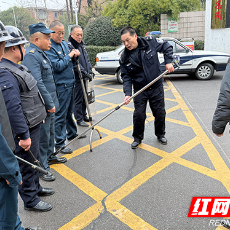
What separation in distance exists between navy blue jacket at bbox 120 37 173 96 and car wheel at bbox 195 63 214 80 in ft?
19.1

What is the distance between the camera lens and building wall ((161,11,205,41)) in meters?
17.2

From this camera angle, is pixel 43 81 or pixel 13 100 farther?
pixel 43 81

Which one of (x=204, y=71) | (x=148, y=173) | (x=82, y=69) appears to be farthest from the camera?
(x=204, y=71)

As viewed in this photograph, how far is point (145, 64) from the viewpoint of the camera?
12.2 ft

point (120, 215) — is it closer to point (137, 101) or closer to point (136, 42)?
point (137, 101)

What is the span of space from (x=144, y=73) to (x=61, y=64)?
1332 mm

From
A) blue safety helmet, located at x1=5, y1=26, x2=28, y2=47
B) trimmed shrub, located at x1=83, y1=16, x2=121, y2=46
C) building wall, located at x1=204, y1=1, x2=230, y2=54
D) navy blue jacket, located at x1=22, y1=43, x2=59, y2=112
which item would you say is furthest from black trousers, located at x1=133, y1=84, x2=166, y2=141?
trimmed shrub, located at x1=83, y1=16, x2=121, y2=46

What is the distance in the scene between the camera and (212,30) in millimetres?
13109

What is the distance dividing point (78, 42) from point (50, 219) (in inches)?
130

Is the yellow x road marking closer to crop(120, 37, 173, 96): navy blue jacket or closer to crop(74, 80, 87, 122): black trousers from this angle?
crop(74, 80, 87, 122): black trousers

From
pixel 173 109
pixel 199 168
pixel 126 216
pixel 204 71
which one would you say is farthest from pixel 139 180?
pixel 204 71

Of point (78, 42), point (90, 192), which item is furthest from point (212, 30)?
point (90, 192)

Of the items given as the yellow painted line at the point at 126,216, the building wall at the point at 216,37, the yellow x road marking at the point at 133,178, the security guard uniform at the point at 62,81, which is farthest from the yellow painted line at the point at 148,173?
the building wall at the point at 216,37

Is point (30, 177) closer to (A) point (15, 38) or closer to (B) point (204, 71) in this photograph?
(A) point (15, 38)
